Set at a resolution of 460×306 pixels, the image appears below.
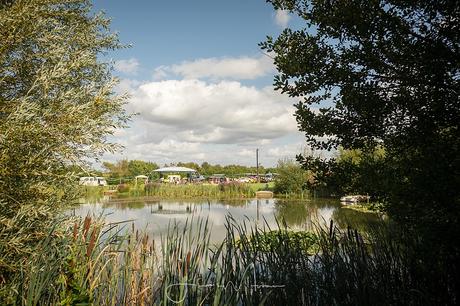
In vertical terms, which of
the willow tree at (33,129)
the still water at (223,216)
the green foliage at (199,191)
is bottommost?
the still water at (223,216)

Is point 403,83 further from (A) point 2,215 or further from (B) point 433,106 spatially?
(A) point 2,215

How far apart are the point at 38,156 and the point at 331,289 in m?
3.70

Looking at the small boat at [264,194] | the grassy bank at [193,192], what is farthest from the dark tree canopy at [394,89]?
the small boat at [264,194]

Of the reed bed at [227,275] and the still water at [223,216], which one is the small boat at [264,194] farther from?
the reed bed at [227,275]

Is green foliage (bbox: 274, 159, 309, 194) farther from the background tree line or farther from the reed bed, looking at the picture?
the reed bed

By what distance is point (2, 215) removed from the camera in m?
3.23

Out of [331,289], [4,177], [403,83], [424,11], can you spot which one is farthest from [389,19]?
[4,177]

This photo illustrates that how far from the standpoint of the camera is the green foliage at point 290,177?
33.2 meters

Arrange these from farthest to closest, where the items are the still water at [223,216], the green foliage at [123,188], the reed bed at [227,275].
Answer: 1. the green foliage at [123,188]
2. the still water at [223,216]
3. the reed bed at [227,275]

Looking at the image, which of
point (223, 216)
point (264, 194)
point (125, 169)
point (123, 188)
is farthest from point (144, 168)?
point (223, 216)

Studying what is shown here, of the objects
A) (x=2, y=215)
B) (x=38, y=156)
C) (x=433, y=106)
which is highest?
(x=433, y=106)

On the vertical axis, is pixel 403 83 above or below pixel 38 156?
above

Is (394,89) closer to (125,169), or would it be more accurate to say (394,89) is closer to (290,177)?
(290,177)

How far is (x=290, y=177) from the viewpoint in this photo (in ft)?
111
